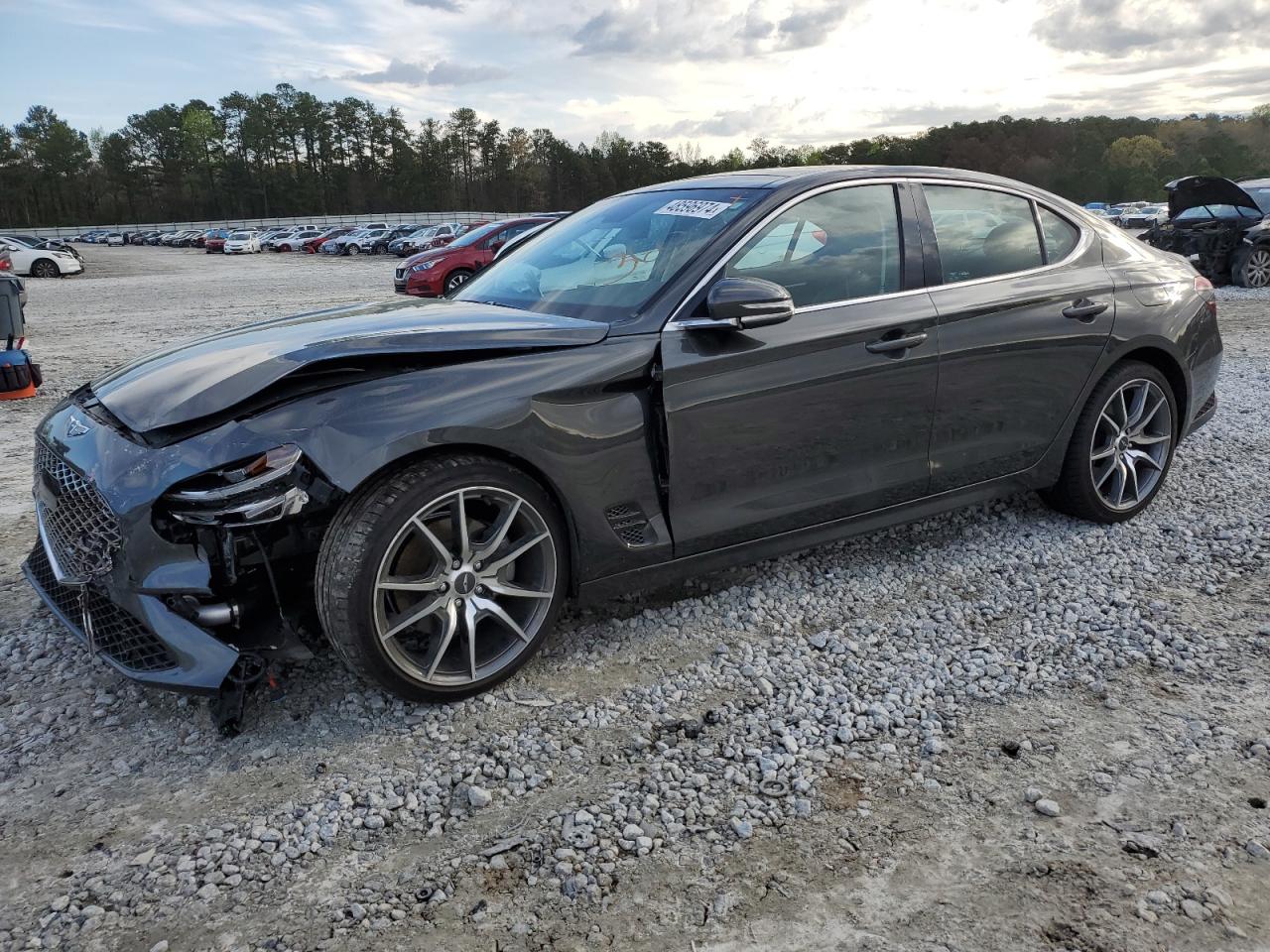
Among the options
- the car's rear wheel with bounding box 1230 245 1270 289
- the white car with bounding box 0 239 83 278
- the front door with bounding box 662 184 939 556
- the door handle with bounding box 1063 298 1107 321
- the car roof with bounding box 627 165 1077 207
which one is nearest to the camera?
the front door with bounding box 662 184 939 556

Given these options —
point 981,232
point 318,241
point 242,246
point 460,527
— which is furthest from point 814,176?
point 242,246

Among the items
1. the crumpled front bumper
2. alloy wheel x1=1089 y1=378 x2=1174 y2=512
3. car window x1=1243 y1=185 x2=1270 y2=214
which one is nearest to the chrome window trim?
alloy wheel x1=1089 y1=378 x2=1174 y2=512

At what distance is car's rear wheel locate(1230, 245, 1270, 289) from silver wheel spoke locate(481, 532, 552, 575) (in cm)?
1590

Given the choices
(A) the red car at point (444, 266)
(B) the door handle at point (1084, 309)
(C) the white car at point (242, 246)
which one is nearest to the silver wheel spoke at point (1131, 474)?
(B) the door handle at point (1084, 309)

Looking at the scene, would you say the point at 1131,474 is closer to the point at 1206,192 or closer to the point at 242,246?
the point at 1206,192

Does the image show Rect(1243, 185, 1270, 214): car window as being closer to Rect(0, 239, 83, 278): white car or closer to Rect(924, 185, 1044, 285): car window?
Rect(924, 185, 1044, 285): car window

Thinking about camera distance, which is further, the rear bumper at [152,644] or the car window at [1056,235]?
the car window at [1056,235]

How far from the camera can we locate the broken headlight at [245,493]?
2791 mm

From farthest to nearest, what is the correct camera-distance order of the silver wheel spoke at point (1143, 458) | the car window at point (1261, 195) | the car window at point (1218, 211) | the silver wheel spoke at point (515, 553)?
the car window at point (1261, 195) < the car window at point (1218, 211) < the silver wheel spoke at point (1143, 458) < the silver wheel spoke at point (515, 553)

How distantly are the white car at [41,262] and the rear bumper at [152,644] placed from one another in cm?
3429

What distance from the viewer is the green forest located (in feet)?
298

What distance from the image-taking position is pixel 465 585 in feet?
10.3

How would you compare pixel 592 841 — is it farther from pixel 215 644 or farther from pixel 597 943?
pixel 215 644

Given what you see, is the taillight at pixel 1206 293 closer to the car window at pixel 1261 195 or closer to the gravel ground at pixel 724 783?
the gravel ground at pixel 724 783
